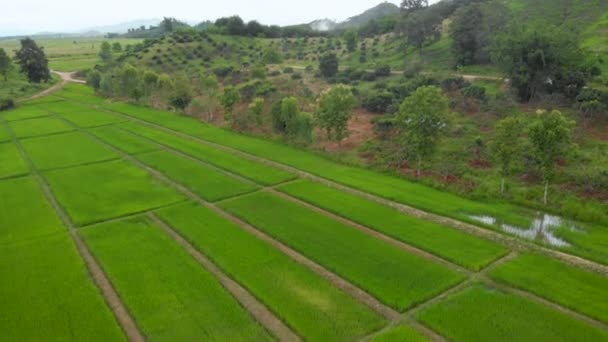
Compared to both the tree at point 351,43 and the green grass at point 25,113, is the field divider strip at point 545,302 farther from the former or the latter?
the tree at point 351,43

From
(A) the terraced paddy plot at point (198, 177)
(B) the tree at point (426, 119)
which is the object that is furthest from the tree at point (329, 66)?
(B) the tree at point (426, 119)

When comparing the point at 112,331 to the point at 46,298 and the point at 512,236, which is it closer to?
the point at 46,298

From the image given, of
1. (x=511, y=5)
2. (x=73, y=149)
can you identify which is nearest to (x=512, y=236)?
(x=73, y=149)

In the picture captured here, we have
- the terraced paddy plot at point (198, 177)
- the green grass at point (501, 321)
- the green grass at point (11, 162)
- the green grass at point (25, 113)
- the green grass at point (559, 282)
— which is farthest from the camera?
the green grass at point (25, 113)

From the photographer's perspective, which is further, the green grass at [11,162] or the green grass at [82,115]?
the green grass at [82,115]

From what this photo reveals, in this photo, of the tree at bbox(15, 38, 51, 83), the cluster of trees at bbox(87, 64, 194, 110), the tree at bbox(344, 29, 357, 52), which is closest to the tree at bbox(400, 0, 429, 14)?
the tree at bbox(344, 29, 357, 52)

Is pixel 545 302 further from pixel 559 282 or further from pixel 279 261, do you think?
pixel 279 261

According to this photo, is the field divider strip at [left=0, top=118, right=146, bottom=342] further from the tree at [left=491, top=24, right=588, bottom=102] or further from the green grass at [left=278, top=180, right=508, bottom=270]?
the tree at [left=491, top=24, right=588, bottom=102]
